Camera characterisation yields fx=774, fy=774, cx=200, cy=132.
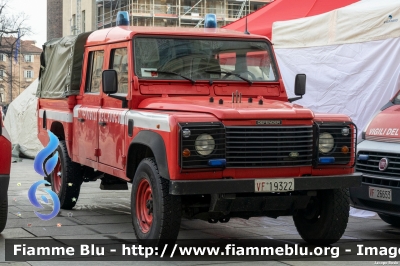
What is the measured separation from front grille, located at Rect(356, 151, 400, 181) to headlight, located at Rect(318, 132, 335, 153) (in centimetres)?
113

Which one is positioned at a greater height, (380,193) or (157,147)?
(157,147)

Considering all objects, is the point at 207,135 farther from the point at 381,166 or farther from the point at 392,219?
the point at 392,219

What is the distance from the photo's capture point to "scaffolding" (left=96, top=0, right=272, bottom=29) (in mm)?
54906

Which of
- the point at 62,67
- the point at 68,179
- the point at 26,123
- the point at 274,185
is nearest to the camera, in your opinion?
the point at 274,185

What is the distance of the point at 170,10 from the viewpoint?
5694 centimetres

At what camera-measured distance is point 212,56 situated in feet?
28.1

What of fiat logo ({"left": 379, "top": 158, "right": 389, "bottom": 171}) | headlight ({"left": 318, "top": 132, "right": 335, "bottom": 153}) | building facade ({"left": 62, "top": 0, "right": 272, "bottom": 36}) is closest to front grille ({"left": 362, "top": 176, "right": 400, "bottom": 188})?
fiat logo ({"left": 379, "top": 158, "right": 389, "bottom": 171})

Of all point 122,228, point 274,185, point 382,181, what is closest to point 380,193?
point 382,181

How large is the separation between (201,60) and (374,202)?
2.42 metres

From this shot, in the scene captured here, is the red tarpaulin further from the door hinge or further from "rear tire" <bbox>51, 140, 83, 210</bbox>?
the door hinge

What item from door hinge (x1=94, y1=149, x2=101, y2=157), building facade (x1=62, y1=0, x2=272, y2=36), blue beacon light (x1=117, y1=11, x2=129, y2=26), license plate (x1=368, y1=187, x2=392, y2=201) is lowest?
license plate (x1=368, y1=187, x2=392, y2=201)

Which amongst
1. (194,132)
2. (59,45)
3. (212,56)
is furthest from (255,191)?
(59,45)

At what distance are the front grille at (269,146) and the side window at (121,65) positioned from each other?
6.37 ft

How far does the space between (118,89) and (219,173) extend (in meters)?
2.30
